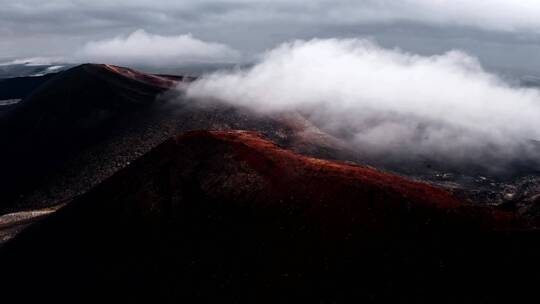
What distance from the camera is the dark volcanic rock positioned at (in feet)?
137

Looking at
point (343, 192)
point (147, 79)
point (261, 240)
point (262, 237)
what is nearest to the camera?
point (261, 240)

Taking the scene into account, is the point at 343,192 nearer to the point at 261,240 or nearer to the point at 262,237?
the point at 262,237

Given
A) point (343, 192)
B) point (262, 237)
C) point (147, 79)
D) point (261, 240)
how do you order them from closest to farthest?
point (261, 240), point (262, 237), point (343, 192), point (147, 79)

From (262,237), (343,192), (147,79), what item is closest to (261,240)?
(262,237)

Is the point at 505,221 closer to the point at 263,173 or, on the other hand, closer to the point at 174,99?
the point at 263,173

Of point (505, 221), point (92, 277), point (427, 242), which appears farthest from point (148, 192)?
point (505, 221)

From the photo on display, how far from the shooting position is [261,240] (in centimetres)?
4875

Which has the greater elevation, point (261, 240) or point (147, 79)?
point (147, 79)

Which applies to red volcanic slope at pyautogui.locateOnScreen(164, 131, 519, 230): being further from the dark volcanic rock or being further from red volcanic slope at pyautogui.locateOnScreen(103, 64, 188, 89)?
red volcanic slope at pyautogui.locateOnScreen(103, 64, 188, 89)

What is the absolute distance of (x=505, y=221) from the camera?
46531mm

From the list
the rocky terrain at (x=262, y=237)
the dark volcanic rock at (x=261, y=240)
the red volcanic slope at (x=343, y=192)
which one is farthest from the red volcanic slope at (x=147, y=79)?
the red volcanic slope at (x=343, y=192)

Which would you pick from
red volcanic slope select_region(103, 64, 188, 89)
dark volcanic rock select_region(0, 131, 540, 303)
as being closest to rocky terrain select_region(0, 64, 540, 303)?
dark volcanic rock select_region(0, 131, 540, 303)

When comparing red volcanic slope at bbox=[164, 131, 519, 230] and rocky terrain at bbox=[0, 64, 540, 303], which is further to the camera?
red volcanic slope at bbox=[164, 131, 519, 230]

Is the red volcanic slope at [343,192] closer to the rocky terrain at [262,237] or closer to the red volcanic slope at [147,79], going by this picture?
the rocky terrain at [262,237]
